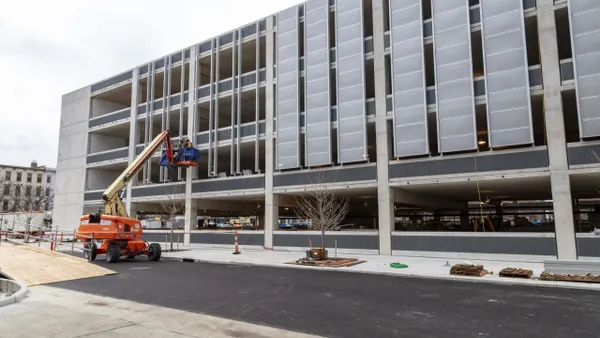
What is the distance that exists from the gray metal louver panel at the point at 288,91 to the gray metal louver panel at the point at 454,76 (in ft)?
30.8

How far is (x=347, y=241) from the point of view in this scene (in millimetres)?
23250

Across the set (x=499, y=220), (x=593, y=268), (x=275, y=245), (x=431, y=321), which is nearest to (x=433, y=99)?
(x=593, y=268)

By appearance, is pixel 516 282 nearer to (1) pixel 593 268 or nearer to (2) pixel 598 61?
(1) pixel 593 268

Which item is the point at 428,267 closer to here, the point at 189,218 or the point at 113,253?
the point at 113,253

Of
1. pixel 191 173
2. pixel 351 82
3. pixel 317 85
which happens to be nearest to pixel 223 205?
pixel 191 173

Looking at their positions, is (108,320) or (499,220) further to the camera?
(499,220)

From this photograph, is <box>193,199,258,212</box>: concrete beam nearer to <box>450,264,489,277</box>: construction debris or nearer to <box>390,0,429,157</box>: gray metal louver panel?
<box>390,0,429,157</box>: gray metal louver panel

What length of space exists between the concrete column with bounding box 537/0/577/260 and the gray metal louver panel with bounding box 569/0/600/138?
2.48 ft

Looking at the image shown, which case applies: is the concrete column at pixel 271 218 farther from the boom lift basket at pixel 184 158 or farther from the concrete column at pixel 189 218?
the concrete column at pixel 189 218

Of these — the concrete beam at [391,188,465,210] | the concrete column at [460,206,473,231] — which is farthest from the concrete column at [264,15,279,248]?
the concrete column at [460,206,473,231]

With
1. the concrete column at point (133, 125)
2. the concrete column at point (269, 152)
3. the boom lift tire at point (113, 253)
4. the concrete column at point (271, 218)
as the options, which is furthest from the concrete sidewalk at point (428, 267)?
the concrete column at point (133, 125)

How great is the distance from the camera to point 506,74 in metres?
19.2

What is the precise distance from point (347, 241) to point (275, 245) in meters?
5.44

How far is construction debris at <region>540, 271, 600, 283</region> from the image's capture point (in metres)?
11.9
